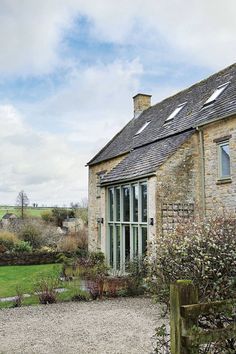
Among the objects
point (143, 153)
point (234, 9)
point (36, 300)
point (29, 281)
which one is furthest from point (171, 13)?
point (29, 281)

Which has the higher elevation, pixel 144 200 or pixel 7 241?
pixel 144 200

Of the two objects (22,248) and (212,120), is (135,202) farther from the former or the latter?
(22,248)

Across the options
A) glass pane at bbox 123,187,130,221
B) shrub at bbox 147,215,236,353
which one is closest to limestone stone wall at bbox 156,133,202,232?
glass pane at bbox 123,187,130,221

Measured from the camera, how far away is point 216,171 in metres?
13.2

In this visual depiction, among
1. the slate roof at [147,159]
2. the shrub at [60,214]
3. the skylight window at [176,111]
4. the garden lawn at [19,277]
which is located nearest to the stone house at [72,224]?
the shrub at [60,214]

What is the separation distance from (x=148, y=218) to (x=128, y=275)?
205 centimetres

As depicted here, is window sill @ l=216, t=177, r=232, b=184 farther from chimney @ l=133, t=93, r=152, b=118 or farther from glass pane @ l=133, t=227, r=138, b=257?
chimney @ l=133, t=93, r=152, b=118

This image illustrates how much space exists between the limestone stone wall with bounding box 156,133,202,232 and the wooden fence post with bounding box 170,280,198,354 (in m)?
8.70

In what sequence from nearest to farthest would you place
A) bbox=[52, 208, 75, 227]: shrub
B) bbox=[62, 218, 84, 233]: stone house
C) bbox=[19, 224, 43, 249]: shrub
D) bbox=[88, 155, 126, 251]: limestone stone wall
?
1. bbox=[88, 155, 126, 251]: limestone stone wall
2. bbox=[19, 224, 43, 249]: shrub
3. bbox=[62, 218, 84, 233]: stone house
4. bbox=[52, 208, 75, 227]: shrub

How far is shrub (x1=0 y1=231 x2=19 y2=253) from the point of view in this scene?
23264 mm

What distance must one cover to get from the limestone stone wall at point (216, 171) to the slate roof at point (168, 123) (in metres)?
0.40

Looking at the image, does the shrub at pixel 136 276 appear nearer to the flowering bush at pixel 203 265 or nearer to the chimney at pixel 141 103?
the flowering bush at pixel 203 265

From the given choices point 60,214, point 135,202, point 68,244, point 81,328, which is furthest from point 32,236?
point 81,328

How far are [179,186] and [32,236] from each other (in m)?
15.0
